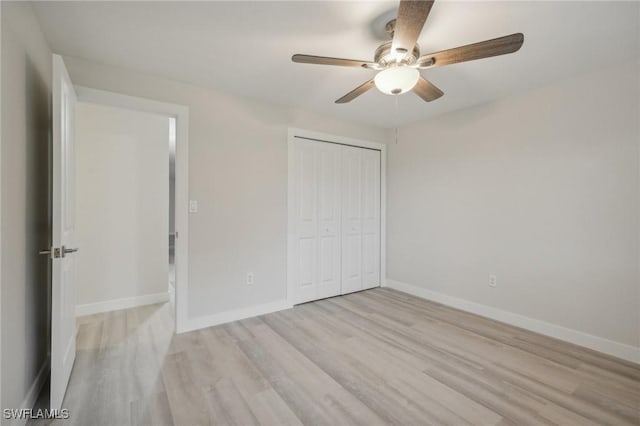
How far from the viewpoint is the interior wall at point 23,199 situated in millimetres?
1342

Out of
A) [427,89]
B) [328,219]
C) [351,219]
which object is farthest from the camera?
[351,219]

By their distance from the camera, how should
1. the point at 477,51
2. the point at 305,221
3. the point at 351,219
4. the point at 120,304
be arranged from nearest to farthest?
1. the point at 477,51
2. the point at 120,304
3. the point at 305,221
4. the point at 351,219

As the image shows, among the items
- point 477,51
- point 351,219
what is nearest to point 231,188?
point 351,219

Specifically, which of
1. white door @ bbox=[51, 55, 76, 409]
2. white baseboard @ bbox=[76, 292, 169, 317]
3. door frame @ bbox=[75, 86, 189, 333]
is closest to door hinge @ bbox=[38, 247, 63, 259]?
white door @ bbox=[51, 55, 76, 409]

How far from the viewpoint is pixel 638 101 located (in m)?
2.19

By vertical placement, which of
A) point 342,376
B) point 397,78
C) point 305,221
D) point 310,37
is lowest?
point 342,376

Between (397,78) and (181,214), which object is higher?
(397,78)

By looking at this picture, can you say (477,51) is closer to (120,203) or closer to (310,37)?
(310,37)

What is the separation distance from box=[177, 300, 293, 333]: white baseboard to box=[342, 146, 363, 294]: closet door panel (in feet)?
3.29

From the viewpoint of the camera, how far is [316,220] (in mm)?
3580

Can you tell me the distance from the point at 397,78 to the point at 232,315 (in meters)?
2.63

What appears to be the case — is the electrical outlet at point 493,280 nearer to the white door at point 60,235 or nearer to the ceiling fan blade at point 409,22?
the ceiling fan blade at point 409,22

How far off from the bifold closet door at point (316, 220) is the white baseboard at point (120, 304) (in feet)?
5.69

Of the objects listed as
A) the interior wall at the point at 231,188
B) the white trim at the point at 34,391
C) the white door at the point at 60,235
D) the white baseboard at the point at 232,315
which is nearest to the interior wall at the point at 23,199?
the white trim at the point at 34,391
